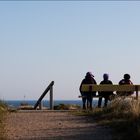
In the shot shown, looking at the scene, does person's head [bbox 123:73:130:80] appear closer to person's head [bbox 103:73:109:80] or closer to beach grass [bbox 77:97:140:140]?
person's head [bbox 103:73:109:80]

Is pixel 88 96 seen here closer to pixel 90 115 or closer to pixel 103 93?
pixel 103 93

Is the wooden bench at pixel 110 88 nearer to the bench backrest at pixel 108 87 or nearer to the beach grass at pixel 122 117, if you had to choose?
the bench backrest at pixel 108 87

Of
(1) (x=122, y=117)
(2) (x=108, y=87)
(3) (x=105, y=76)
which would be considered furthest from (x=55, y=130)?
(3) (x=105, y=76)

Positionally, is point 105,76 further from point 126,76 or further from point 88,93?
point 88,93

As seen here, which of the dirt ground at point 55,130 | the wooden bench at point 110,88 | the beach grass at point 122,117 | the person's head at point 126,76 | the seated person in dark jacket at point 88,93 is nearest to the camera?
the beach grass at point 122,117

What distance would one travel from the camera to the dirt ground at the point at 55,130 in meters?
14.3

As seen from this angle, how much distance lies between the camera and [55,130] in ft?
51.5

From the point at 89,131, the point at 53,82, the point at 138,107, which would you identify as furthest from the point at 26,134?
the point at 53,82

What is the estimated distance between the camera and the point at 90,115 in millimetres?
21578

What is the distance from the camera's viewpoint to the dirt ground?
1429 cm

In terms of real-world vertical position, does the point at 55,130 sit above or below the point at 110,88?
below

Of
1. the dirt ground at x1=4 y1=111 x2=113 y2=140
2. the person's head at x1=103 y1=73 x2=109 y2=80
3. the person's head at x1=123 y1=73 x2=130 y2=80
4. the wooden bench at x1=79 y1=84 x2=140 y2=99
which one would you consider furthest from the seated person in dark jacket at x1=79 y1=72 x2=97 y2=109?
the dirt ground at x1=4 y1=111 x2=113 y2=140

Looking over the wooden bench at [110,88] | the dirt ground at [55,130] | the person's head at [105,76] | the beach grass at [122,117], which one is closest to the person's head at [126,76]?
the person's head at [105,76]

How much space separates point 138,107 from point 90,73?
847 centimetres
